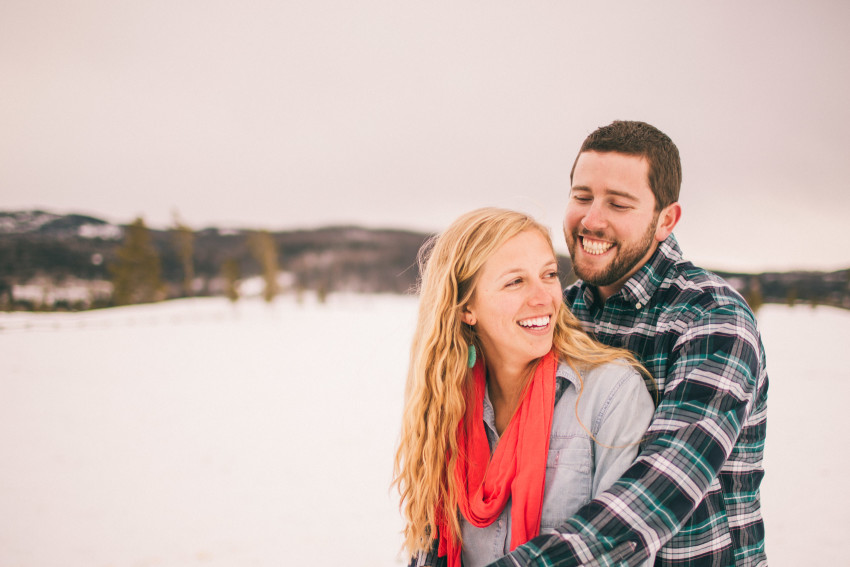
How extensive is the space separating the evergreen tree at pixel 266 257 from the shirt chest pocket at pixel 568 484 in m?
38.5

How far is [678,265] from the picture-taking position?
6.51 ft

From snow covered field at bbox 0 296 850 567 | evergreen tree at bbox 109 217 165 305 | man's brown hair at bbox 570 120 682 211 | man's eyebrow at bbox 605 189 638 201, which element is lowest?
snow covered field at bbox 0 296 850 567

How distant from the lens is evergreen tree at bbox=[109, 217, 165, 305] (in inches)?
1328

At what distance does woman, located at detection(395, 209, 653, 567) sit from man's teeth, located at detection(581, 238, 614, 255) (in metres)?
0.39

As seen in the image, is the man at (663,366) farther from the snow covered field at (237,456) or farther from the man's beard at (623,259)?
the snow covered field at (237,456)

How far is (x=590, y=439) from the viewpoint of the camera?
1.58m

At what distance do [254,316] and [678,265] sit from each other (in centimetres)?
3453

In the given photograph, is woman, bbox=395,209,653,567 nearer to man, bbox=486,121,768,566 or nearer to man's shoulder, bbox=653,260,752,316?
man, bbox=486,121,768,566

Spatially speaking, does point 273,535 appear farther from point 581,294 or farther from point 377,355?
point 377,355

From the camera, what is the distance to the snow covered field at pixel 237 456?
196 inches

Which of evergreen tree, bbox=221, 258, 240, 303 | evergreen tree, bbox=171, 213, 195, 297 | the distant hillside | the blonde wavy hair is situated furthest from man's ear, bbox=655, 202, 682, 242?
evergreen tree, bbox=171, 213, 195, 297

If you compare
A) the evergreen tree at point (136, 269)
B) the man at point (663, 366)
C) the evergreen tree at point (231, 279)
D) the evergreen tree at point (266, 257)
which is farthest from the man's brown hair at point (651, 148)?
the evergreen tree at point (136, 269)

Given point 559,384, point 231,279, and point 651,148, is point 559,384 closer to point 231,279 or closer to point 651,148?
point 651,148

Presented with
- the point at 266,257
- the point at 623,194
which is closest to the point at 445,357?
the point at 623,194
